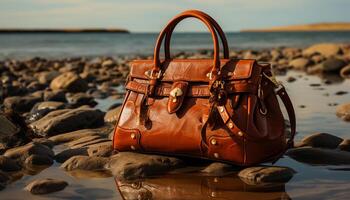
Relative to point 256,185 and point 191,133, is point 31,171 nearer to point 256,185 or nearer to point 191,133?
point 191,133

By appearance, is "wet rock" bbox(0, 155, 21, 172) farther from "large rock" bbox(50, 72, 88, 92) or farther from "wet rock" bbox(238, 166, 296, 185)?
"large rock" bbox(50, 72, 88, 92)

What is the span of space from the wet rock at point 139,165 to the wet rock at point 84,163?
0.23 feet

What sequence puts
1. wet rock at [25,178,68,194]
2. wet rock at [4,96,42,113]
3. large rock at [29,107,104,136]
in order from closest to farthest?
wet rock at [25,178,68,194]
large rock at [29,107,104,136]
wet rock at [4,96,42,113]

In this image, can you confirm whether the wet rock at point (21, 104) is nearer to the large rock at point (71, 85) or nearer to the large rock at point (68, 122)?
the large rock at point (68, 122)

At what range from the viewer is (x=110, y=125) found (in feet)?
21.3

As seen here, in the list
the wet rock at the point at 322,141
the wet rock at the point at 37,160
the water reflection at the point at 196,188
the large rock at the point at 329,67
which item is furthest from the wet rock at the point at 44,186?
the large rock at the point at 329,67

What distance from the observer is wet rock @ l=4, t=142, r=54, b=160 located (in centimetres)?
454

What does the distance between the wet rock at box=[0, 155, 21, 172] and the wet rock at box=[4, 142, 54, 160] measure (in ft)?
0.77

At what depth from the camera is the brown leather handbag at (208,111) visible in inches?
153

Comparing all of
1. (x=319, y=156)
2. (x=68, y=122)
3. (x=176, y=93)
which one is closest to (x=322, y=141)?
(x=319, y=156)

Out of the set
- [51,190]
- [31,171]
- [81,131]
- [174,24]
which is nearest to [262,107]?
[174,24]

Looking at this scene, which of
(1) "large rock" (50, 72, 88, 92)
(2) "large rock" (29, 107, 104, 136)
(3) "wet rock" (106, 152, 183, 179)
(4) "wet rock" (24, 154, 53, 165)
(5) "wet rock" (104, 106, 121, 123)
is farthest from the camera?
(1) "large rock" (50, 72, 88, 92)

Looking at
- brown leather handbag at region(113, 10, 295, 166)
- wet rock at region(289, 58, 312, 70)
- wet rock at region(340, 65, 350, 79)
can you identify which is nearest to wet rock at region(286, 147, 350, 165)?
brown leather handbag at region(113, 10, 295, 166)

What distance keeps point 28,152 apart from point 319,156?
2.45 m
